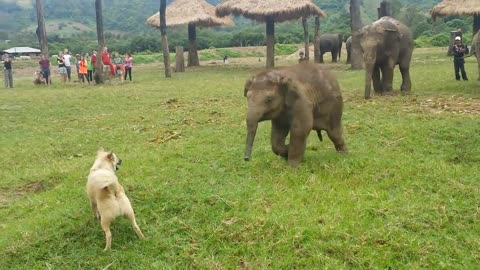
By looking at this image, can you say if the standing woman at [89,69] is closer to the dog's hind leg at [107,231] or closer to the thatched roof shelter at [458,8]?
the thatched roof shelter at [458,8]

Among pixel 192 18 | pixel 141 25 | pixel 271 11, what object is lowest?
pixel 271 11

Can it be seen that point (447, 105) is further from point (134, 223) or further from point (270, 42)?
point (270, 42)

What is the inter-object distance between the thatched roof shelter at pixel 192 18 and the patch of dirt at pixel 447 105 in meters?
20.7

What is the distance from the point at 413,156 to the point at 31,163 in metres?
5.55

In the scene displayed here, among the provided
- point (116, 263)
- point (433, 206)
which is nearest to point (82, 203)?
point (116, 263)

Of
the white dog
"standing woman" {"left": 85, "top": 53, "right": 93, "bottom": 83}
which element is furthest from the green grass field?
"standing woman" {"left": 85, "top": 53, "right": 93, "bottom": 83}

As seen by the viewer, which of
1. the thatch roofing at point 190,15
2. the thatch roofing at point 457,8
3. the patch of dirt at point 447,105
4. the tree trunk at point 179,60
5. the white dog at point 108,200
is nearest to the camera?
the white dog at point 108,200

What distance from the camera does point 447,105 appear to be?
11312 millimetres

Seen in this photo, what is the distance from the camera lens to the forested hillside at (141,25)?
45.0 meters

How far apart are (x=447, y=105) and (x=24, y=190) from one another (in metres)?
7.84

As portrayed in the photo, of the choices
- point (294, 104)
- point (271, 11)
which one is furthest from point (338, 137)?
point (271, 11)

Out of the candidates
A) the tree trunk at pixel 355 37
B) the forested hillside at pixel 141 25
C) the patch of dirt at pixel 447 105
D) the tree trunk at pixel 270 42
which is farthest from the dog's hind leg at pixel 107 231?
the forested hillside at pixel 141 25

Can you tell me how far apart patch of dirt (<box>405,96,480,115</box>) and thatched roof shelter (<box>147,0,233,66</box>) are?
68.0 ft

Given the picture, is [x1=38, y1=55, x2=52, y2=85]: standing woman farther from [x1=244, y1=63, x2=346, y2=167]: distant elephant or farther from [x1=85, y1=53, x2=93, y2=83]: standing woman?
[x1=244, y1=63, x2=346, y2=167]: distant elephant
